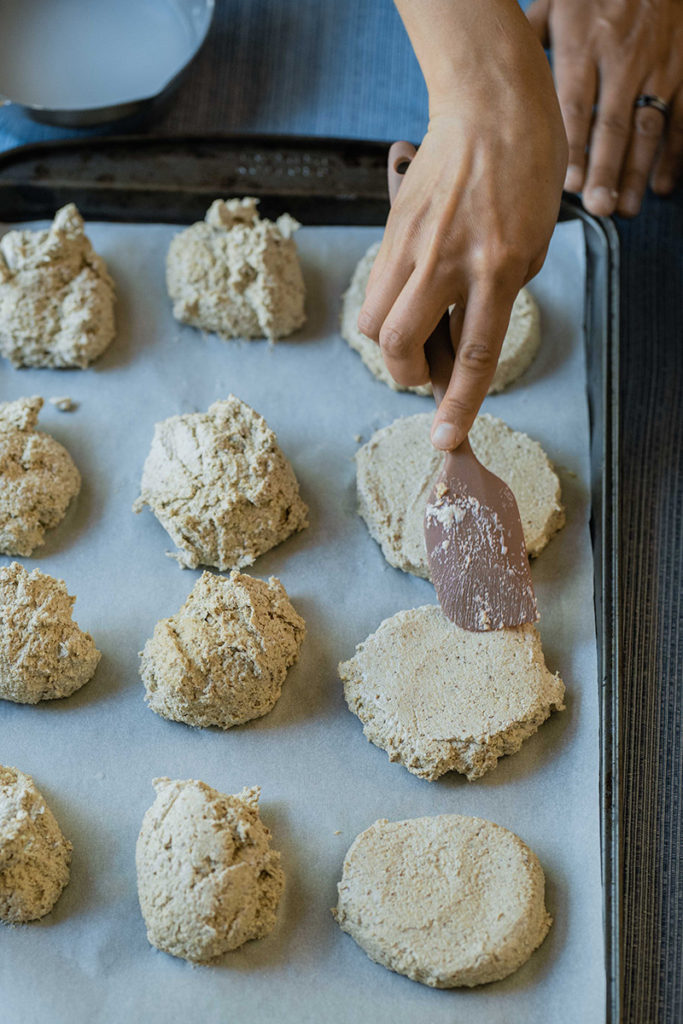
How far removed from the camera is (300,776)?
4.99 ft

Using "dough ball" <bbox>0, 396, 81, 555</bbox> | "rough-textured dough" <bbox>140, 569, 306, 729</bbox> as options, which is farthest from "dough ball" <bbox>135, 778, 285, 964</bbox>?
"dough ball" <bbox>0, 396, 81, 555</bbox>

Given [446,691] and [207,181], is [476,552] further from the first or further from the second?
[207,181]

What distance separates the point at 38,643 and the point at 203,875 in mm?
464

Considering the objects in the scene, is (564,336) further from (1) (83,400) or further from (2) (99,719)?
(2) (99,719)

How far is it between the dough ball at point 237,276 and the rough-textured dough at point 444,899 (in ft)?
3.45

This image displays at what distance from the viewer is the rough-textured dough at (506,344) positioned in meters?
1.92

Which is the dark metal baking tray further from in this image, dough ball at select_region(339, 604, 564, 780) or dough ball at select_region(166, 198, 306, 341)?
dough ball at select_region(339, 604, 564, 780)

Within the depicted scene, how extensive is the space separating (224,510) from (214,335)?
0.50m

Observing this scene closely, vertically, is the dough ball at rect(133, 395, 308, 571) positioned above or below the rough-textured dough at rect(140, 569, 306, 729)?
above

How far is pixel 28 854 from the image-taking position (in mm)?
1374

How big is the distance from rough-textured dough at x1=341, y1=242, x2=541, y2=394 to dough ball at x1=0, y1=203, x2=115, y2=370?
0.51 metres

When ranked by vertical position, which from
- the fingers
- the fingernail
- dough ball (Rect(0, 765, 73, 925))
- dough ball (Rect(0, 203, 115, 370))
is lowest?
dough ball (Rect(0, 765, 73, 925))

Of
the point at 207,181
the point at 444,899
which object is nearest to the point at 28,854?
the point at 444,899

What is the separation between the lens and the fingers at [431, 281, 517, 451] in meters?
1.35
